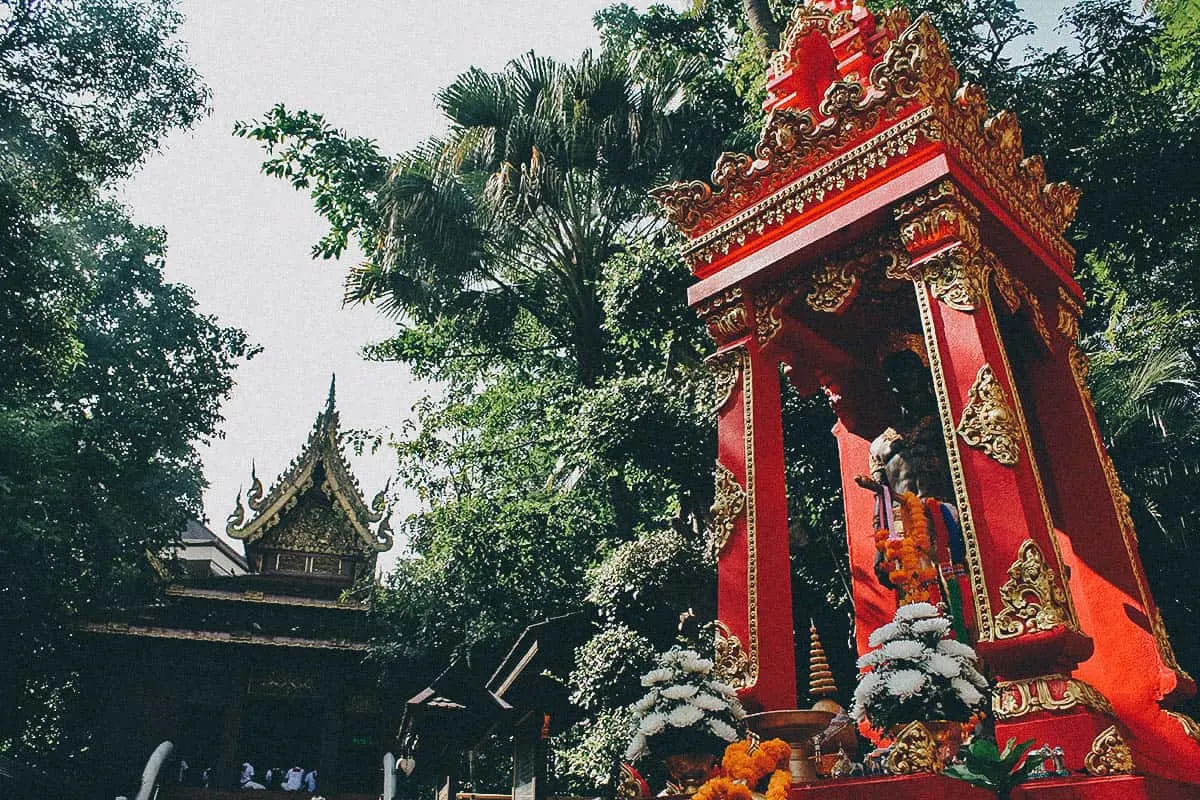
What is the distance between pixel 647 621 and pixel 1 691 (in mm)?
13138

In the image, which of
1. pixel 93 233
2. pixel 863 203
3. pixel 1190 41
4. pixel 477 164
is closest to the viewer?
pixel 863 203

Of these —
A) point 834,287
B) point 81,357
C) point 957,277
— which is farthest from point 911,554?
point 81,357

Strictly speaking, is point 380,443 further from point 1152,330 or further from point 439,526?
point 1152,330

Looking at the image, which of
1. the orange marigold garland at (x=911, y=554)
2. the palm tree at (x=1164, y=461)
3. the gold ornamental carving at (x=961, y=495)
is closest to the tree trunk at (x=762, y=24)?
the palm tree at (x=1164, y=461)

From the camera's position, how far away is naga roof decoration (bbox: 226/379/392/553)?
74.2ft

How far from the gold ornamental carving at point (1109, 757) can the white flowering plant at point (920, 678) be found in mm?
667

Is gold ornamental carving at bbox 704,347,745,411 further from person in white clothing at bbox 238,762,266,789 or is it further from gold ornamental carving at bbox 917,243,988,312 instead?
person in white clothing at bbox 238,762,266,789

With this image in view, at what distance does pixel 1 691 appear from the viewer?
1587 centimetres

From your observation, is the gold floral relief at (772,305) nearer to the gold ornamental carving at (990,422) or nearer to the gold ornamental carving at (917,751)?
the gold ornamental carving at (990,422)

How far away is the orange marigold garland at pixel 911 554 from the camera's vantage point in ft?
16.7

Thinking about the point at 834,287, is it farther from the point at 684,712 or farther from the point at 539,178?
the point at 539,178

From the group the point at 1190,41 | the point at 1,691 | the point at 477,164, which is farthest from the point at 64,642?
the point at 1190,41

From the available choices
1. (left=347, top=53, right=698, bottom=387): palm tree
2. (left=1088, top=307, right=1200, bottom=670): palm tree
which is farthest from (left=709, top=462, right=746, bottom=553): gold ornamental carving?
(left=347, top=53, right=698, bottom=387): palm tree

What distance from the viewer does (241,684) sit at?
61.7 feet
